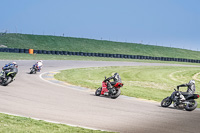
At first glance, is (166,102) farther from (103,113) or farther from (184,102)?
(103,113)

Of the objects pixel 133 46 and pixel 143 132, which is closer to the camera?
pixel 143 132

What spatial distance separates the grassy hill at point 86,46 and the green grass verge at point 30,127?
72990mm

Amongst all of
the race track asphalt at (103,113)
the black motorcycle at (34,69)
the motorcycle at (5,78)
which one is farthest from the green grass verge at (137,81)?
the motorcycle at (5,78)

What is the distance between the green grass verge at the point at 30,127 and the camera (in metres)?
9.23

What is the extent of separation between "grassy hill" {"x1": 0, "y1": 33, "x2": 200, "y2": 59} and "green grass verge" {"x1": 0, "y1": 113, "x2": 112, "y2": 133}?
73.0 m

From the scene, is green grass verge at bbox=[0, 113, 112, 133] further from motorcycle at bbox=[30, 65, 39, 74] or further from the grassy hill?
the grassy hill

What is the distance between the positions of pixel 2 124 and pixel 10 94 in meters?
6.73

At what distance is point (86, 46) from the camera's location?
9194 centimetres

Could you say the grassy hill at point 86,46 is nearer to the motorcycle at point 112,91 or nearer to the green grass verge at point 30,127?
the motorcycle at point 112,91

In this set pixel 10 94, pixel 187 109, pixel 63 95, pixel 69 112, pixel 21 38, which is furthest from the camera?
pixel 21 38

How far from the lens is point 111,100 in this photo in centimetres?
1711

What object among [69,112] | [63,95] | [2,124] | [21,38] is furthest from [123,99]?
[21,38]

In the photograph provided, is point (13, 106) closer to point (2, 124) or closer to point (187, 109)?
point (2, 124)

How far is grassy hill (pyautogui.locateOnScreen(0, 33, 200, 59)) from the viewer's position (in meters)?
85.9
